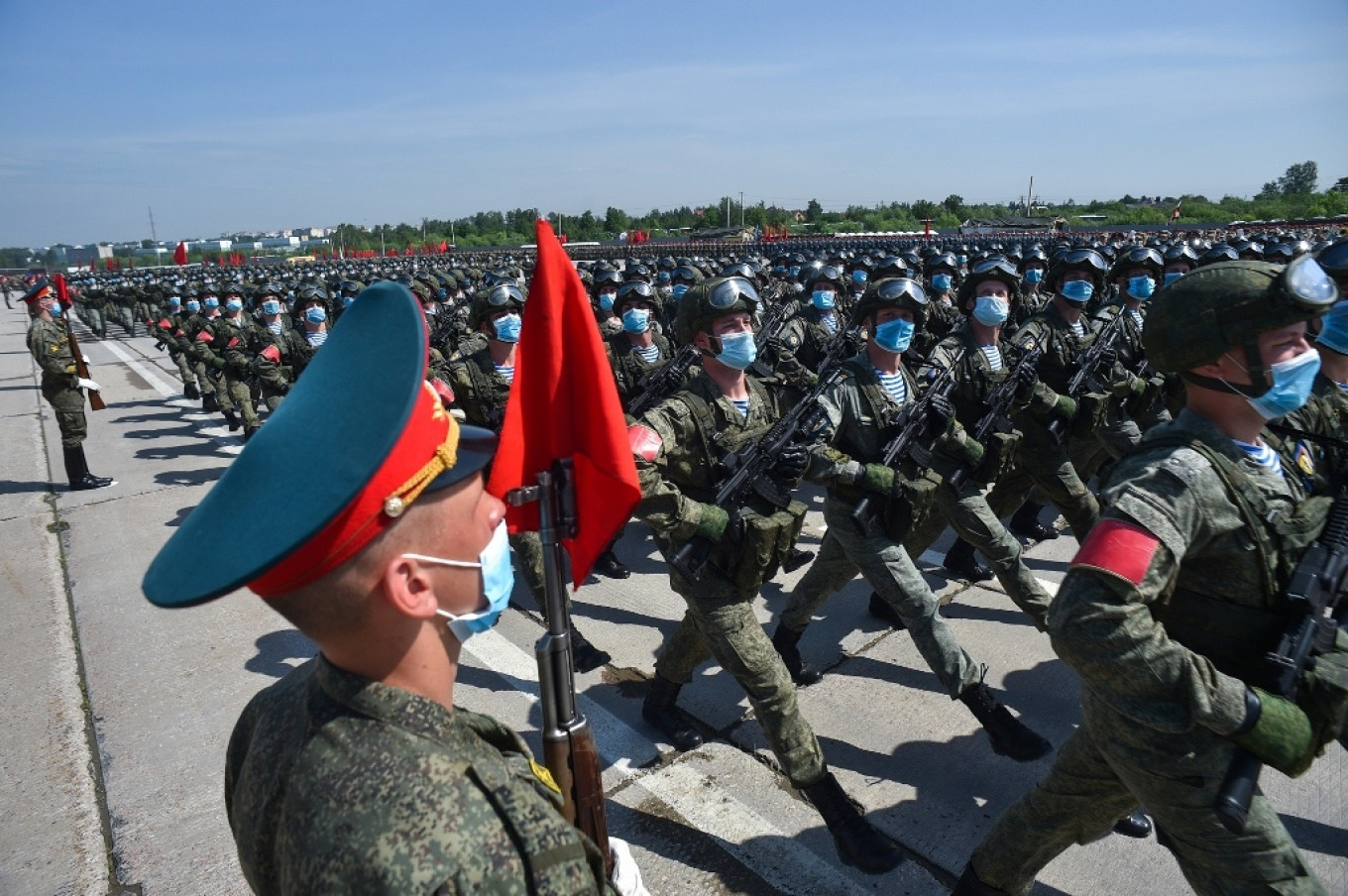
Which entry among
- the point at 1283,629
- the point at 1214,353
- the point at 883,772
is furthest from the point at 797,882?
the point at 1214,353

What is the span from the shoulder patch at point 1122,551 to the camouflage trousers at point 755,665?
163 cm

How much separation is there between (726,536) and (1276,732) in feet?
6.75

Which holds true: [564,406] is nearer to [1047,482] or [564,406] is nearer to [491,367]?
[491,367]

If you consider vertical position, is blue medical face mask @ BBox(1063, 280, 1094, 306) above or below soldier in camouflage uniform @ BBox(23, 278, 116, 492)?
above

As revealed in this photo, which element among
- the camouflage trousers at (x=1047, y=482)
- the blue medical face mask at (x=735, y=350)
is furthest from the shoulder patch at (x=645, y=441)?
the camouflage trousers at (x=1047, y=482)

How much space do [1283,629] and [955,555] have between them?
3.93m

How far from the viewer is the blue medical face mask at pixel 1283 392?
232 cm

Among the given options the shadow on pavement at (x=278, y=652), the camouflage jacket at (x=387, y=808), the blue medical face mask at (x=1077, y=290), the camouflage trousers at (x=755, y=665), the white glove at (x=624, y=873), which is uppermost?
the blue medical face mask at (x=1077, y=290)

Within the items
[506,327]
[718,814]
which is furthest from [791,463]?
[506,327]

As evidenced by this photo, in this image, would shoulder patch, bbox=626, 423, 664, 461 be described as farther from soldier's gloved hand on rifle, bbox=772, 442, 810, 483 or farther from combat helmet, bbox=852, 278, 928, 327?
combat helmet, bbox=852, 278, 928, 327

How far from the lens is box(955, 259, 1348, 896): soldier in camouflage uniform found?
6.71 ft

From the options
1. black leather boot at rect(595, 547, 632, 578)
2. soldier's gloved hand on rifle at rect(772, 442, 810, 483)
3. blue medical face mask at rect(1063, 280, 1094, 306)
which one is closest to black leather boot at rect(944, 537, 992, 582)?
blue medical face mask at rect(1063, 280, 1094, 306)

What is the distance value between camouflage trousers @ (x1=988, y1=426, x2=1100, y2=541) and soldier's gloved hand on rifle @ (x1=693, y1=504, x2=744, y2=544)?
3008 millimetres

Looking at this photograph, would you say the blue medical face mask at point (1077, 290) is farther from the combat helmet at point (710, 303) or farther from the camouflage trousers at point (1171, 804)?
the camouflage trousers at point (1171, 804)
